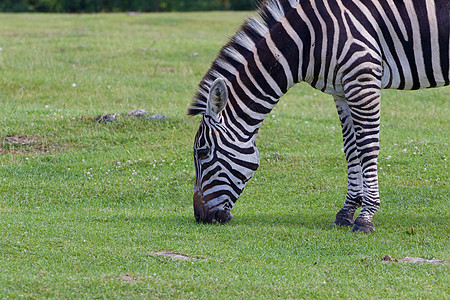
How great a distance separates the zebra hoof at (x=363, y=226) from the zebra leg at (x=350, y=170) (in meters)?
0.38

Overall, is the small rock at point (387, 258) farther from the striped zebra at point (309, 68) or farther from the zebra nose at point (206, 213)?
the zebra nose at point (206, 213)

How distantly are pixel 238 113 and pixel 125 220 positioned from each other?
225 cm

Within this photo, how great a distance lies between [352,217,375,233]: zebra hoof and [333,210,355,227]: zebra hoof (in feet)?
1.18

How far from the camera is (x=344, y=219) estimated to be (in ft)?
27.7

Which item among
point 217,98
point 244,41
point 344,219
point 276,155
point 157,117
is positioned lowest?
point 344,219

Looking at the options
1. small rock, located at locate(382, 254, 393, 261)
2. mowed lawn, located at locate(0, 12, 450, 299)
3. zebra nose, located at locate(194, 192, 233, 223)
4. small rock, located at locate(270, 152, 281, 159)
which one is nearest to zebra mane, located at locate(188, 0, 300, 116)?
zebra nose, located at locate(194, 192, 233, 223)

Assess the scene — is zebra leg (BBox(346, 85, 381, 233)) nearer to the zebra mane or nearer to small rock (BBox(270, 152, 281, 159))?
the zebra mane

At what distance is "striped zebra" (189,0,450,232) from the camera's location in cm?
774

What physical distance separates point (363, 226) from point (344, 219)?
1.55 feet

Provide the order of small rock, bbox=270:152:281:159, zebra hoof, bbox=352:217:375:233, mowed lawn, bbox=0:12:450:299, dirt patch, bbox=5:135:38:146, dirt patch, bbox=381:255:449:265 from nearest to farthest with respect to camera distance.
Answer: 1. mowed lawn, bbox=0:12:450:299
2. dirt patch, bbox=381:255:449:265
3. zebra hoof, bbox=352:217:375:233
4. small rock, bbox=270:152:281:159
5. dirt patch, bbox=5:135:38:146

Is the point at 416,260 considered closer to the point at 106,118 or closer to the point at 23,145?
the point at 106,118

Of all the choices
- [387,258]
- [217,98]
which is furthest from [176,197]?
[387,258]

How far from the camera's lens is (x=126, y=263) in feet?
20.8

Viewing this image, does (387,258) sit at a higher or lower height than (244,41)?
lower
